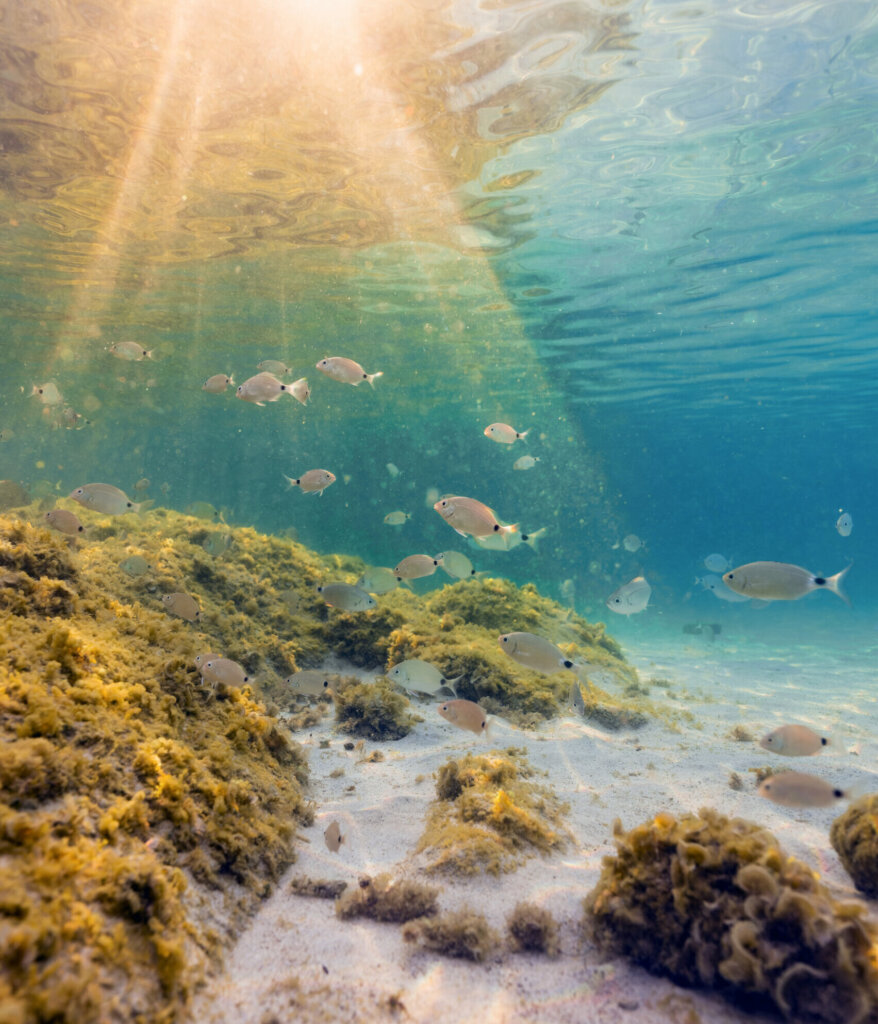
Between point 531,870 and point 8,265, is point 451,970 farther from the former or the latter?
point 8,265

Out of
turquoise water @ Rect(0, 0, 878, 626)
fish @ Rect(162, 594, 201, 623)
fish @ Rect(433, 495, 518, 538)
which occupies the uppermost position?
turquoise water @ Rect(0, 0, 878, 626)

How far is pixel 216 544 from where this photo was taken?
349 inches

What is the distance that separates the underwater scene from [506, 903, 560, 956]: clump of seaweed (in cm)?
2

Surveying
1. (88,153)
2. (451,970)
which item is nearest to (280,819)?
(451,970)

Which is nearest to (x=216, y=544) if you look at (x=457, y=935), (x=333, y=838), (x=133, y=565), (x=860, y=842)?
(x=133, y=565)

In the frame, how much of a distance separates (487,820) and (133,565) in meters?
4.95

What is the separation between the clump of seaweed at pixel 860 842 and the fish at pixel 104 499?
7.18m

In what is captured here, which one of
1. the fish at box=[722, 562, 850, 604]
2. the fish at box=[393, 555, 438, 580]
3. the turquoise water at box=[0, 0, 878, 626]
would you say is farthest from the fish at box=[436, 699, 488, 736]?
the turquoise water at box=[0, 0, 878, 626]

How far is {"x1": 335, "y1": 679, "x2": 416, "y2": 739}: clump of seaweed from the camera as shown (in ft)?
23.2

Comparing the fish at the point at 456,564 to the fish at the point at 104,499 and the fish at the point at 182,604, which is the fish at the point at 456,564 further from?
the fish at the point at 104,499

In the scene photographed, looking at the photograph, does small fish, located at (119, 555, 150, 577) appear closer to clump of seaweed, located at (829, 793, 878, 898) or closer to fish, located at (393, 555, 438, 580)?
fish, located at (393, 555, 438, 580)

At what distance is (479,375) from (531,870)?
105ft

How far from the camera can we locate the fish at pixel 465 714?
4676 millimetres

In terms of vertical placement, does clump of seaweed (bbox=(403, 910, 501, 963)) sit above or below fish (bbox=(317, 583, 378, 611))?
below
